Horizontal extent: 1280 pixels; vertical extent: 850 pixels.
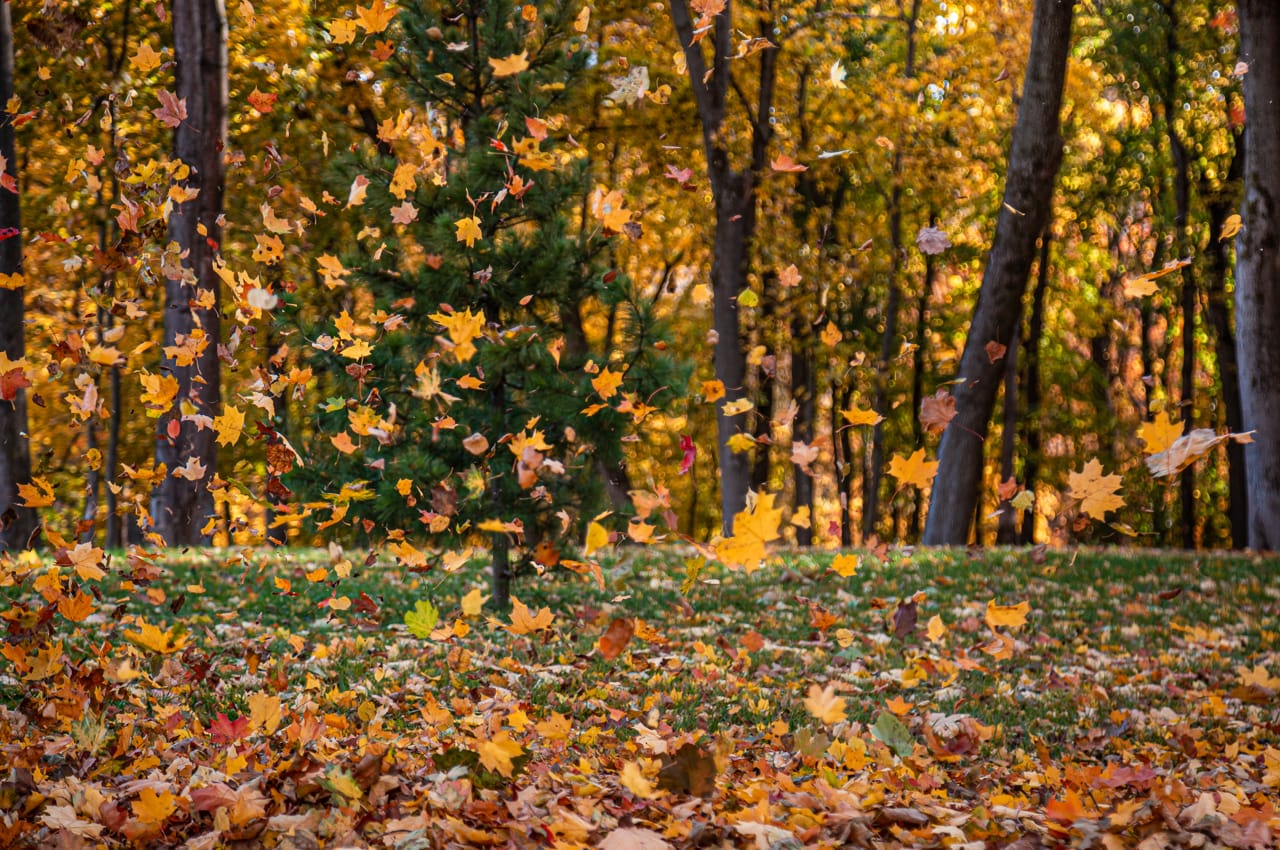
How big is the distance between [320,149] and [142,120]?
2.36 metres

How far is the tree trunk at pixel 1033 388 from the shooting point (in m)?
19.5

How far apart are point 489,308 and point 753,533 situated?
14.6 ft

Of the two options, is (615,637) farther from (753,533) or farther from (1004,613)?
(1004,613)

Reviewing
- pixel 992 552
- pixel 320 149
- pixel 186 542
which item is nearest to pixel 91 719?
pixel 186 542

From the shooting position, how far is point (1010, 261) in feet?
36.6

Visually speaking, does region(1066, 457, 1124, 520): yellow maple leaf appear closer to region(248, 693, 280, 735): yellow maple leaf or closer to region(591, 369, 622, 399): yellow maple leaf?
region(591, 369, 622, 399): yellow maple leaf

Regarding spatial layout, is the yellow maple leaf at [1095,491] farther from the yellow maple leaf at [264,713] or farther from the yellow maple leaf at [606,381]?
the yellow maple leaf at [264,713]

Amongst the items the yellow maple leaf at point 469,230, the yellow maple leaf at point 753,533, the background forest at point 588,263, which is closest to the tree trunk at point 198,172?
the background forest at point 588,263

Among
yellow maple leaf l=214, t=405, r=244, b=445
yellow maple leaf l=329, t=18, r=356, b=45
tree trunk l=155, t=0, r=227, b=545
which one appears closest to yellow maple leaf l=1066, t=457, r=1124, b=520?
yellow maple leaf l=329, t=18, r=356, b=45

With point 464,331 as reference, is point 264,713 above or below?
below

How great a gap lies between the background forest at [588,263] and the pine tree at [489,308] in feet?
0.10

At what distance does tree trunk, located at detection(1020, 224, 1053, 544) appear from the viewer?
19.5 m

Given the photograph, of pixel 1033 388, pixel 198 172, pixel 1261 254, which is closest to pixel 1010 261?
pixel 1261 254

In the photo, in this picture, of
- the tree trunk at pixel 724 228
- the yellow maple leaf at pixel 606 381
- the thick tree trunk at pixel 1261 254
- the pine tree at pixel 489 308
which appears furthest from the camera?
the tree trunk at pixel 724 228
